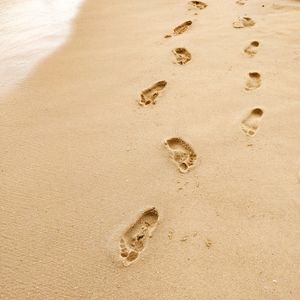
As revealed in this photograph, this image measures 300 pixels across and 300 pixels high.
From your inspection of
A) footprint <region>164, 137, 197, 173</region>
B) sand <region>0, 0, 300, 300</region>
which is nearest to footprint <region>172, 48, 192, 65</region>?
sand <region>0, 0, 300, 300</region>

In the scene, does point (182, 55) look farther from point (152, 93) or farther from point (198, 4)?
point (198, 4)

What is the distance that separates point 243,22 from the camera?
3.18 m

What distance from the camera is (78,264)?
1686 mm

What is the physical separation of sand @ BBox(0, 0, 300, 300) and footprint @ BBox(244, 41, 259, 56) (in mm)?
13

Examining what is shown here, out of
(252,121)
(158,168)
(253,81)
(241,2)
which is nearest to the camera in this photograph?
(158,168)

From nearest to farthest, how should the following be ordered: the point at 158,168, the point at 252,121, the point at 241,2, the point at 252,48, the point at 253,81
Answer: the point at 158,168 < the point at 252,121 < the point at 253,81 < the point at 252,48 < the point at 241,2

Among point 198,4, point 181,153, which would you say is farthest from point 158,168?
point 198,4

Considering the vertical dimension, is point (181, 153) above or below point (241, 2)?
below

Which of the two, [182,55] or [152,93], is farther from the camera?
[182,55]

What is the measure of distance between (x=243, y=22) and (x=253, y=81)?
0.87 meters

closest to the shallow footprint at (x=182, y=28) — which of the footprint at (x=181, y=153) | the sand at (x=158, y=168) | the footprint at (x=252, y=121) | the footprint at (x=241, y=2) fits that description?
the sand at (x=158, y=168)

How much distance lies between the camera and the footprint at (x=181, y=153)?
6.81 ft

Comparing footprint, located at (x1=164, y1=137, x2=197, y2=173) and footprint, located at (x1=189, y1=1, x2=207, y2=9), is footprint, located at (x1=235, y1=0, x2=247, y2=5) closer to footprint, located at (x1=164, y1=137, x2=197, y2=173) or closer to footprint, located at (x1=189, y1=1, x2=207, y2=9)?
footprint, located at (x1=189, y1=1, x2=207, y2=9)

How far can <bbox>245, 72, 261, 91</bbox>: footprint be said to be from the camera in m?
2.53
